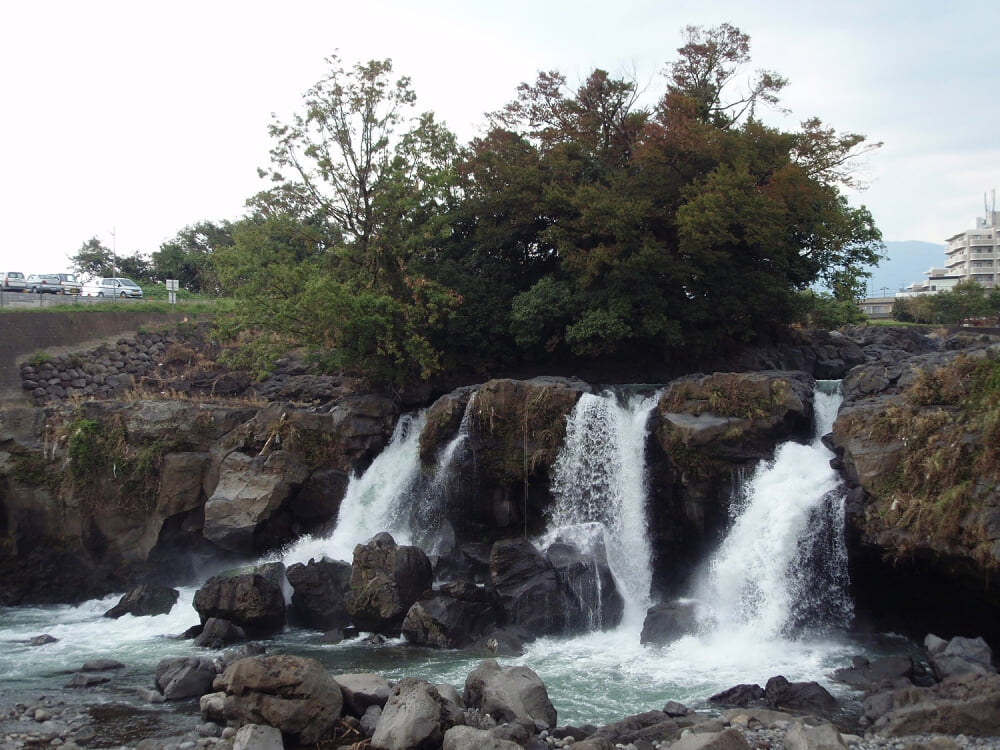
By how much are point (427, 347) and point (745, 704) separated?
13994 millimetres

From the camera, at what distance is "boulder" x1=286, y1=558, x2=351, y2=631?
16.7 meters

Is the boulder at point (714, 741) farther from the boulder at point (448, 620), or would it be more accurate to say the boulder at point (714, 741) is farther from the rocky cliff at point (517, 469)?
the boulder at point (448, 620)

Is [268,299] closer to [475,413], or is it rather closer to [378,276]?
[378,276]

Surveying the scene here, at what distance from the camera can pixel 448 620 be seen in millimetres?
14883

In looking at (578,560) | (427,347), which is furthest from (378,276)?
(578,560)

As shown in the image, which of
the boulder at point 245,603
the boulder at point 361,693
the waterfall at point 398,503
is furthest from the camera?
the waterfall at point 398,503

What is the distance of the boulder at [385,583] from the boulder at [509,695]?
435 cm

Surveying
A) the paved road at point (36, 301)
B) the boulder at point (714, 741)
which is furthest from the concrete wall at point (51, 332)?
the boulder at point (714, 741)

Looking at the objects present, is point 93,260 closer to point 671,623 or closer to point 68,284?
point 68,284

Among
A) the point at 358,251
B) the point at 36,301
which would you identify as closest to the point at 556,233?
the point at 358,251

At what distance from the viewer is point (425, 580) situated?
16.5 m

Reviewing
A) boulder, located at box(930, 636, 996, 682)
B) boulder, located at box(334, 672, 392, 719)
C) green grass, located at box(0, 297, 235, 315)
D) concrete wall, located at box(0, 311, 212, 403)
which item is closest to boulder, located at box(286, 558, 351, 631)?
boulder, located at box(334, 672, 392, 719)

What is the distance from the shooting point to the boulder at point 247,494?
63.6ft

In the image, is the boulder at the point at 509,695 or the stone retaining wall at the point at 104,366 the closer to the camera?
the boulder at the point at 509,695
